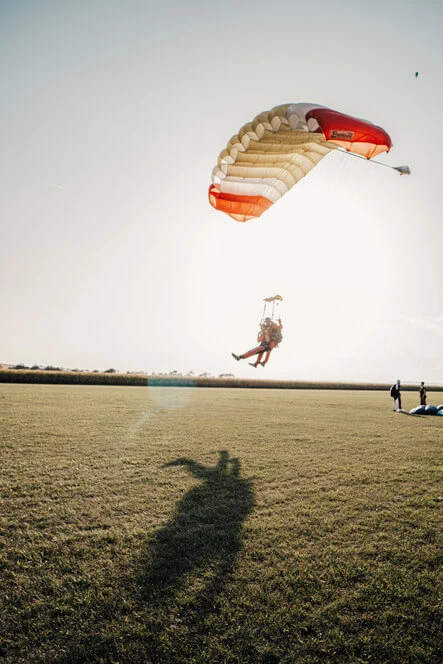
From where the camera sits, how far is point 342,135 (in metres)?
7.05

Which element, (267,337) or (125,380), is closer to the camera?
(267,337)

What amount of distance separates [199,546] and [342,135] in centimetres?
821

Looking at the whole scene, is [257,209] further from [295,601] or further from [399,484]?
[295,601]

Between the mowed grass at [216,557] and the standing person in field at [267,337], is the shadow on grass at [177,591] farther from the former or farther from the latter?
the standing person in field at [267,337]

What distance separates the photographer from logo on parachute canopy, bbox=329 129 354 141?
6973mm

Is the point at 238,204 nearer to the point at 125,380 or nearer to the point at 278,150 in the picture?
the point at 278,150

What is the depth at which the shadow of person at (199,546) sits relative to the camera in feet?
12.4

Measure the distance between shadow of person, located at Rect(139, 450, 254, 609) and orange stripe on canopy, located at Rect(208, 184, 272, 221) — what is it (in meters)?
9.76

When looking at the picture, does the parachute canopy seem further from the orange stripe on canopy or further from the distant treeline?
the distant treeline

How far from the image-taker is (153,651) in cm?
303

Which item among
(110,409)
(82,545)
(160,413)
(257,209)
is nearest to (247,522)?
(82,545)

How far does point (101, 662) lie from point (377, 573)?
11.0 ft

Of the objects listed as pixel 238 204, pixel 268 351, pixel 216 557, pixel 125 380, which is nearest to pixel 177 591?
pixel 216 557

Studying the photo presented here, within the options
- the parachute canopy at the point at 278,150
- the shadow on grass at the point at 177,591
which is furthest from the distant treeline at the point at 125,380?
the shadow on grass at the point at 177,591
